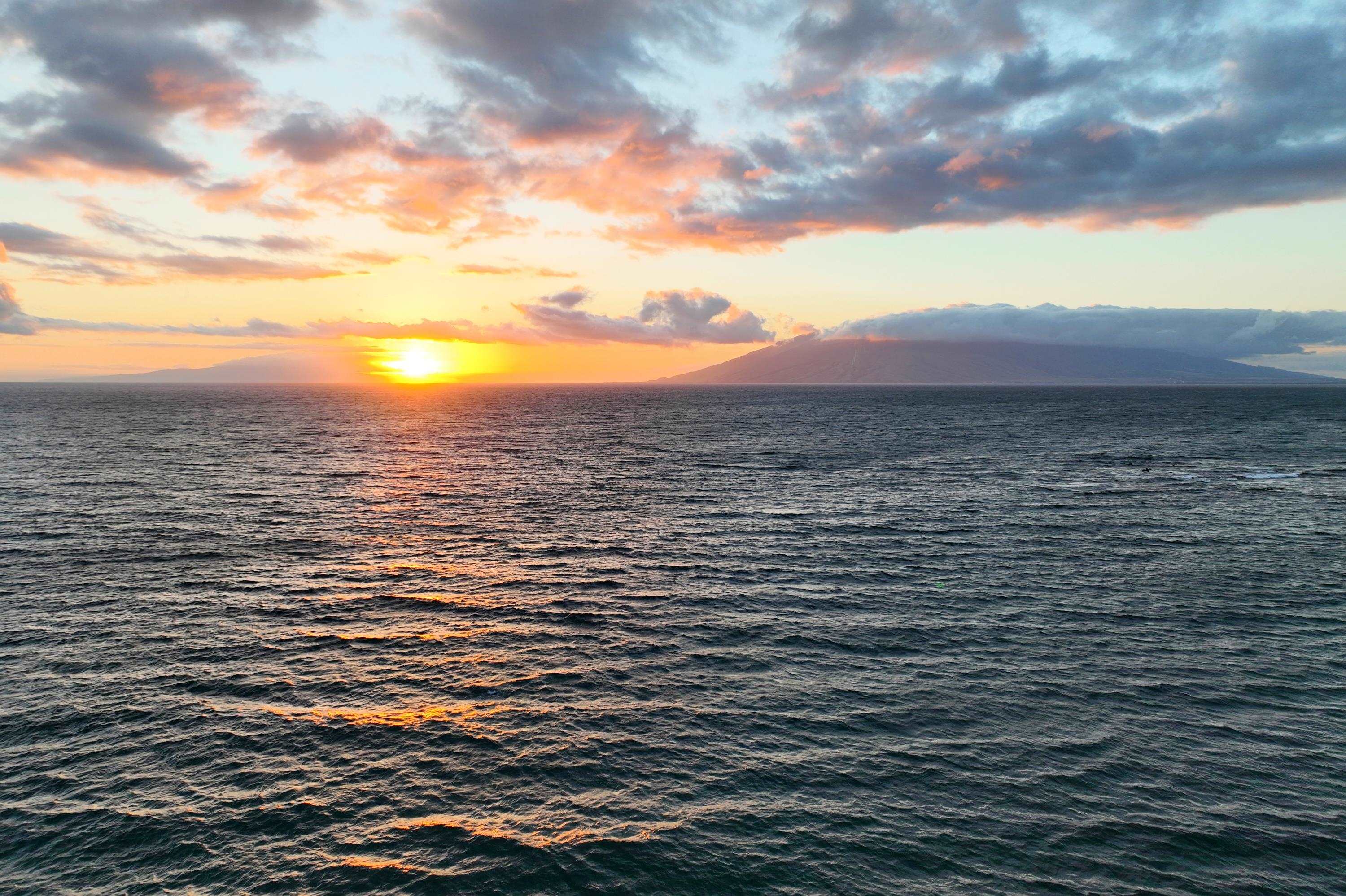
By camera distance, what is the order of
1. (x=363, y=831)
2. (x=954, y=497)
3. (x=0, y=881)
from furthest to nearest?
(x=954, y=497)
(x=363, y=831)
(x=0, y=881)

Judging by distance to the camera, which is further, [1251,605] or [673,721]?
[1251,605]

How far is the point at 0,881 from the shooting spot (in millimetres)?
20812

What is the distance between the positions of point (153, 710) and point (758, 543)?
4171 centimetres

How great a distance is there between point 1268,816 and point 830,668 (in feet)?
53.7

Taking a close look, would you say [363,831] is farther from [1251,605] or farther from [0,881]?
[1251,605]

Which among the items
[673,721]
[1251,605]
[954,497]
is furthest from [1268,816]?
[954,497]

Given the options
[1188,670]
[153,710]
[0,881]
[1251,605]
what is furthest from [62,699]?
[1251,605]

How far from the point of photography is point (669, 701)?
31641 mm

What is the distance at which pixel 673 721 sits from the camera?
2984 cm

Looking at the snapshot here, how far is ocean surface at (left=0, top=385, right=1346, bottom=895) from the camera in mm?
22141

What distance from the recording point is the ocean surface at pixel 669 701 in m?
22.1

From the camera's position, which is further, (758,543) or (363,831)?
(758,543)

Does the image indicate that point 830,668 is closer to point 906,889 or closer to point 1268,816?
point 906,889

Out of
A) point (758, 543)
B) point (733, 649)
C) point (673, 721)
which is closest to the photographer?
point (673, 721)
